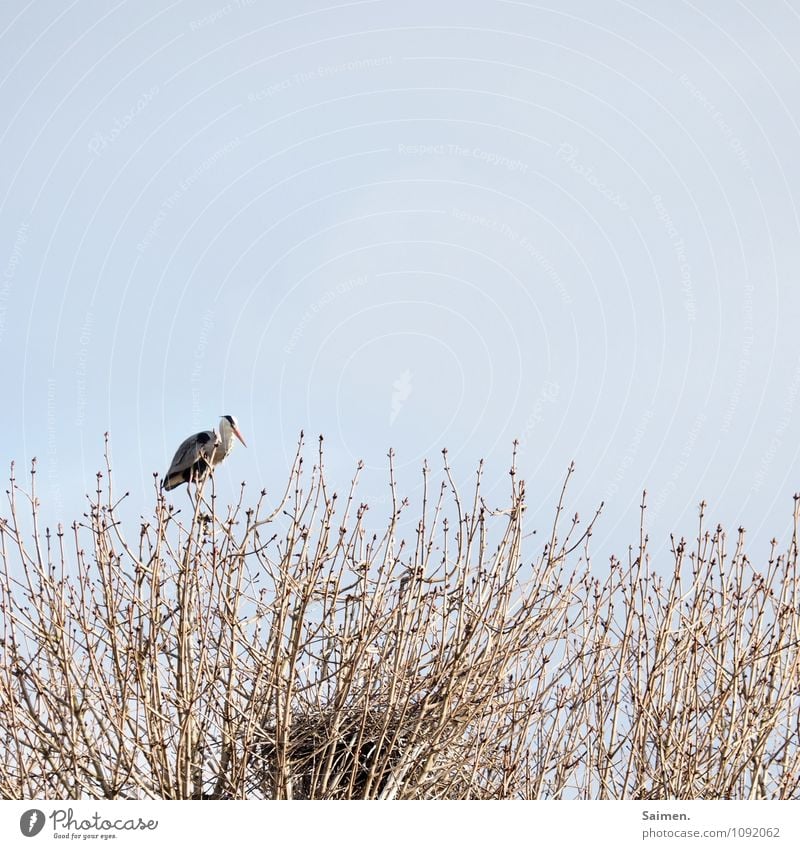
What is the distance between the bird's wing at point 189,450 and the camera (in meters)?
9.88

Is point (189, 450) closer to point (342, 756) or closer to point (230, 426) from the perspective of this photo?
point (230, 426)

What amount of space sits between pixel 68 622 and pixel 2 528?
77 centimetres

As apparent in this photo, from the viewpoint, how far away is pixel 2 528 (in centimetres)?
673

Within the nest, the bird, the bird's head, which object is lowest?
the nest

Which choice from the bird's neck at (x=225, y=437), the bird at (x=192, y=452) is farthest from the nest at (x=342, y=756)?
the bird's neck at (x=225, y=437)

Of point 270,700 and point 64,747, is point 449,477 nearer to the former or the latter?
point 270,700

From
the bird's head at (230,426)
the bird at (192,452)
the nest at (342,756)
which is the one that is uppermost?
the bird's head at (230,426)

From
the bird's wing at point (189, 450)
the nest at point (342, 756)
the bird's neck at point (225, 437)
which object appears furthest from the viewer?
the bird's neck at point (225, 437)

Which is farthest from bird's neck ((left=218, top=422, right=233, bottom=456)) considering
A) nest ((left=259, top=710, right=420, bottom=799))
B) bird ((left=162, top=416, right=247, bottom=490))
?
nest ((left=259, top=710, right=420, bottom=799))

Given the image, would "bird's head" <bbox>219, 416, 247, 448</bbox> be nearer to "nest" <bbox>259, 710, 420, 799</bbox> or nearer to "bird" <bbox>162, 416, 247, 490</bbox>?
"bird" <bbox>162, 416, 247, 490</bbox>

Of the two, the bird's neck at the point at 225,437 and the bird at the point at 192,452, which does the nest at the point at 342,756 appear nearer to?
the bird at the point at 192,452

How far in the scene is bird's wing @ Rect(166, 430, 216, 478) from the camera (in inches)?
389
